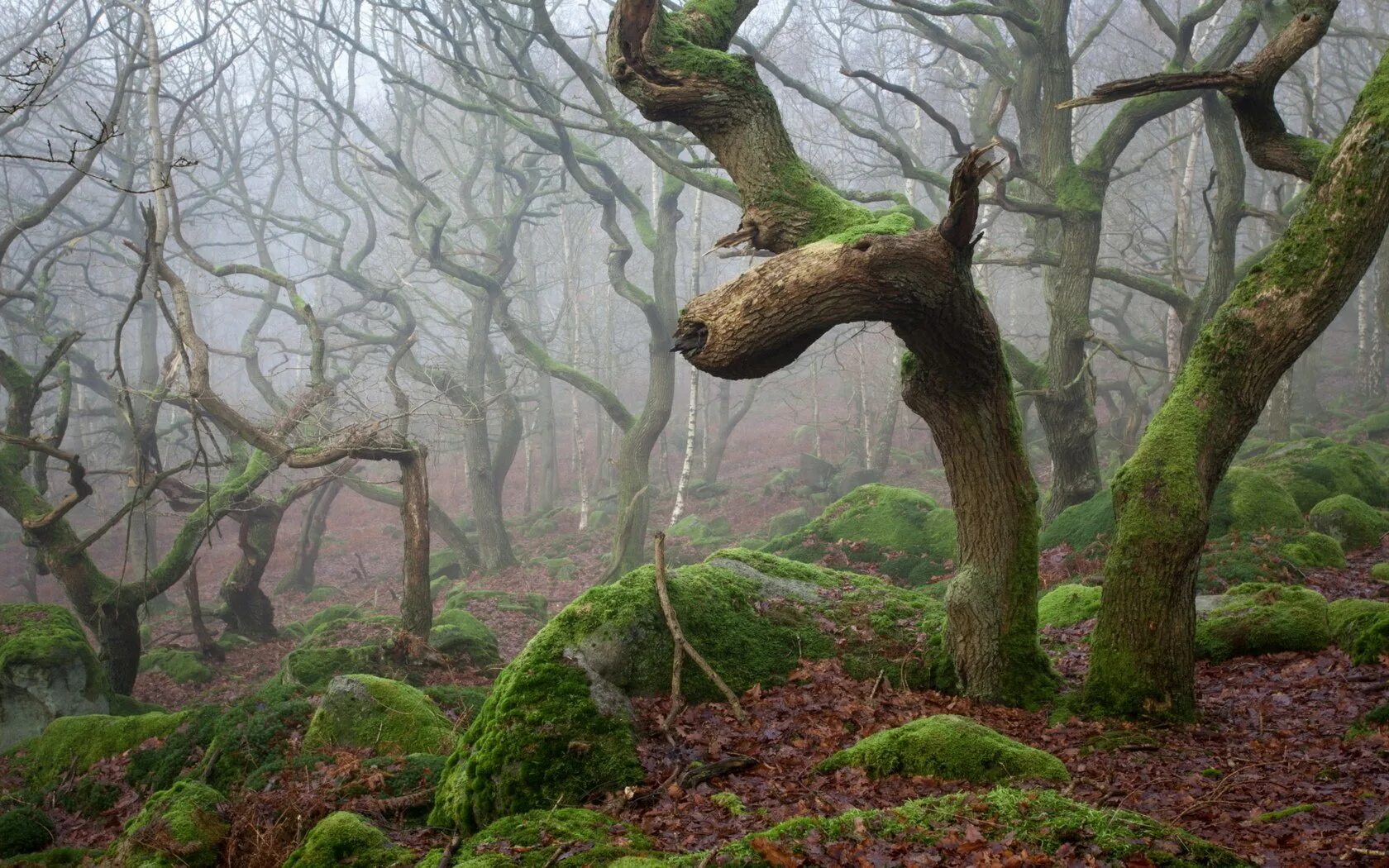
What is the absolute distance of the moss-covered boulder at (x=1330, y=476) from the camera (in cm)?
1231

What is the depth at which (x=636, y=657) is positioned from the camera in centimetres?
593

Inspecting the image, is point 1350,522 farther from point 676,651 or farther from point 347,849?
point 347,849

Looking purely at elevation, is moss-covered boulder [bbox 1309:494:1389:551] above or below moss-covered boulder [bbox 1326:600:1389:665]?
above

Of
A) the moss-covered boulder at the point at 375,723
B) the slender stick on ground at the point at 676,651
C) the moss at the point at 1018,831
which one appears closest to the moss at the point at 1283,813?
the moss at the point at 1018,831

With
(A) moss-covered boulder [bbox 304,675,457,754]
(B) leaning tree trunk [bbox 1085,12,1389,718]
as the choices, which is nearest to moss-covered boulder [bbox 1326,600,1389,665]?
(B) leaning tree trunk [bbox 1085,12,1389,718]

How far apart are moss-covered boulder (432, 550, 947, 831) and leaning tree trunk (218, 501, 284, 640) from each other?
11013 millimetres

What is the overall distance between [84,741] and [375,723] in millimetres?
3468

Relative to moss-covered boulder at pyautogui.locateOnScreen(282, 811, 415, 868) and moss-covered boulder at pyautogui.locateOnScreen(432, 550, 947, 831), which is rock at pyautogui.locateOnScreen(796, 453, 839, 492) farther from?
moss-covered boulder at pyautogui.locateOnScreen(282, 811, 415, 868)

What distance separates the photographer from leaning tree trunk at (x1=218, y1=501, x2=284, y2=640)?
50.9ft

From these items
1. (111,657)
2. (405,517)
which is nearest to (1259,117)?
(405,517)

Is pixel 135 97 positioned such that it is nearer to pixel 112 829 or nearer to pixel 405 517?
pixel 405 517

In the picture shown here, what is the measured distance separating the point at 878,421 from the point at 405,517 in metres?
20.6

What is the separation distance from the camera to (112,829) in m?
7.07

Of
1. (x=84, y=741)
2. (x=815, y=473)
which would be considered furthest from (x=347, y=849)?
(x=815, y=473)
